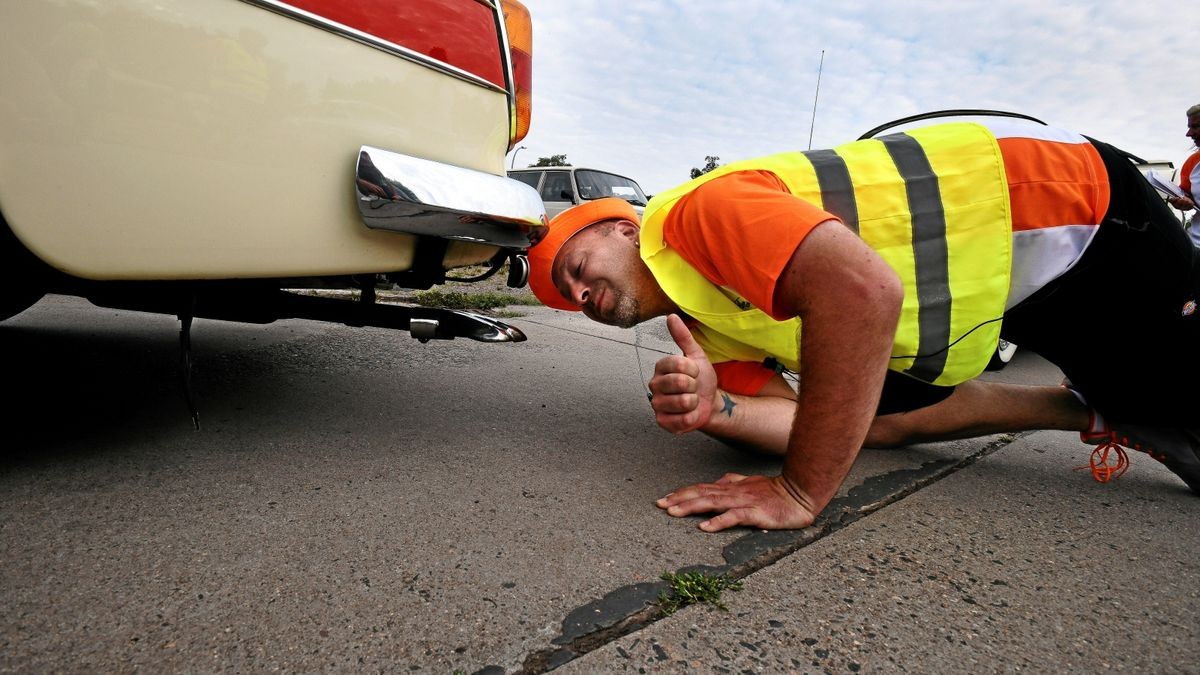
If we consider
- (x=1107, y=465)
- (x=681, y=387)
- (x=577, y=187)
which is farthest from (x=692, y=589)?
(x=577, y=187)

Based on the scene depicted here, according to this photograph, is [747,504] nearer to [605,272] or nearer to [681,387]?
[681,387]

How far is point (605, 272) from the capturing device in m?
1.80

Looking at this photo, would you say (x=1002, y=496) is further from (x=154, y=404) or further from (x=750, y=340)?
(x=154, y=404)

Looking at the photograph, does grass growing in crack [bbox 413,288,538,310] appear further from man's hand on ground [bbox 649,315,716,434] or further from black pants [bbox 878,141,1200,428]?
black pants [bbox 878,141,1200,428]

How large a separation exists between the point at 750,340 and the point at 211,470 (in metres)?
1.32

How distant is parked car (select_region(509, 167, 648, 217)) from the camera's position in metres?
8.70

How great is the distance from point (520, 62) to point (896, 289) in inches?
44.7

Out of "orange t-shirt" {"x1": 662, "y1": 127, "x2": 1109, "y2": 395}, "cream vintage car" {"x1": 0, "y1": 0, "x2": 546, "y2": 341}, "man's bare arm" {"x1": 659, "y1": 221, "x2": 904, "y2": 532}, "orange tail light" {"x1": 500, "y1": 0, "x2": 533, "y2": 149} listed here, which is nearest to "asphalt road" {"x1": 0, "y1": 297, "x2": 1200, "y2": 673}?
"man's bare arm" {"x1": 659, "y1": 221, "x2": 904, "y2": 532}

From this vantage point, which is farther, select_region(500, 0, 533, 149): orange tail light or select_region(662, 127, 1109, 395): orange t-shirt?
select_region(500, 0, 533, 149): orange tail light

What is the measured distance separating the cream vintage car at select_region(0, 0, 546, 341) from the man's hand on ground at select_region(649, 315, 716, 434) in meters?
0.55

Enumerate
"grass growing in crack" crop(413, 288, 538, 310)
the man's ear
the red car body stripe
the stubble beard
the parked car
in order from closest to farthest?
the red car body stripe < the stubble beard < the man's ear < "grass growing in crack" crop(413, 288, 538, 310) < the parked car

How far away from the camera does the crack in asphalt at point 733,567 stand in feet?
3.09

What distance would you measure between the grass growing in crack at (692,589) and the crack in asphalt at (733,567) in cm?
2

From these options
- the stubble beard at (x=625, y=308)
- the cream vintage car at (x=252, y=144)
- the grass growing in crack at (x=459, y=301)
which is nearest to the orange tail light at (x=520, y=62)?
the cream vintage car at (x=252, y=144)
